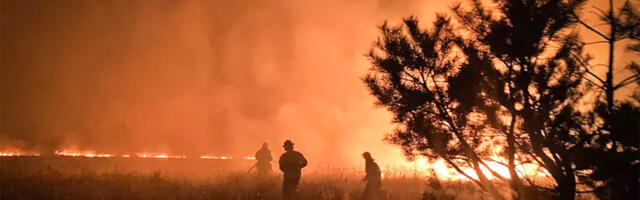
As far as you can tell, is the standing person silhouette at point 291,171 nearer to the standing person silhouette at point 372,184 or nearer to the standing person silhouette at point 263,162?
the standing person silhouette at point 372,184

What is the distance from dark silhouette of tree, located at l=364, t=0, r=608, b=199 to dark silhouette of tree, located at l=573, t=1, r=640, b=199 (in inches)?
11.7

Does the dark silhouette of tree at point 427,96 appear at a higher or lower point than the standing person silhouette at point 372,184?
higher

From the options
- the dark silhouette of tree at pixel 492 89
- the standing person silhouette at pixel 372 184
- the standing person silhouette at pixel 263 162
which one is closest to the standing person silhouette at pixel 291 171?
the standing person silhouette at pixel 372 184

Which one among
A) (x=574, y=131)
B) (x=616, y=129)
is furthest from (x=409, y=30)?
(x=616, y=129)

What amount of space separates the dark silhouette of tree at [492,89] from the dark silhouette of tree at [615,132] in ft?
0.98

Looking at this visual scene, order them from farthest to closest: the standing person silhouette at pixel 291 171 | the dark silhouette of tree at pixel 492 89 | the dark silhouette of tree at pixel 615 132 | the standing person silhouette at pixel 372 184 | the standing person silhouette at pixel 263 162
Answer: the standing person silhouette at pixel 263 162 < the standing person silhouette at pixel 372 184 < the standing person silhouette at pixel 291 171 < the dark silhouette of tree at pixel 492 89 < the dark silhouette of tree at pixel 615 132

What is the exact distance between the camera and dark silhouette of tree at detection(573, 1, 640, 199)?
4.39m

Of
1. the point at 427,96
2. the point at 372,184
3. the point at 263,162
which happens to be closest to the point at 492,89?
the point at 427,96

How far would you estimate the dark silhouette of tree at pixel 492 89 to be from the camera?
Result: 571 cm

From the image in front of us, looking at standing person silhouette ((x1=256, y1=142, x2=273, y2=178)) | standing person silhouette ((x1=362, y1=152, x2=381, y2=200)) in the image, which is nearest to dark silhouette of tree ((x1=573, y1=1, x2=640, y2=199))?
standing person silhouette ((x1=362, y1=152, x2=381, y2=200))

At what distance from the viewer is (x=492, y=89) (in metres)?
6.18

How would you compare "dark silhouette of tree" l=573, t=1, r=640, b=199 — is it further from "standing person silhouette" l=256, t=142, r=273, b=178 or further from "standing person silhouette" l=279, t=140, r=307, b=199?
"standing person silhouette" l=256, t=142, r=273, b=178

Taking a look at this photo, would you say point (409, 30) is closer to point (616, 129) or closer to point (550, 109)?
point (550, 109)

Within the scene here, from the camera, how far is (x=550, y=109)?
5820 mm
